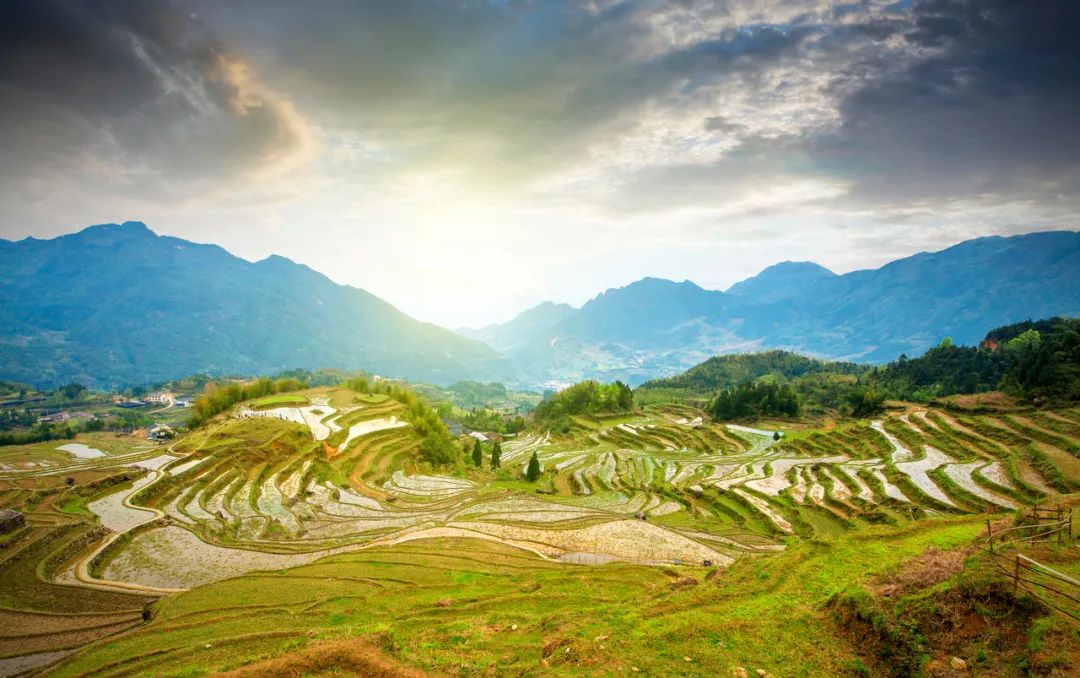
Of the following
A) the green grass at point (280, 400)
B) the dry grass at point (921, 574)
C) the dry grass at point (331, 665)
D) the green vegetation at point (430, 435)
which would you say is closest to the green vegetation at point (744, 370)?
the green vegetation at point (430, 435)

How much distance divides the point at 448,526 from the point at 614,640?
18582 mm

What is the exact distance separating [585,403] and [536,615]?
85.2m

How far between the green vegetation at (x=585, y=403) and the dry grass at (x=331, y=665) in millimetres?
79041

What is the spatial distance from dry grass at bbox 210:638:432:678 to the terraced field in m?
4.91

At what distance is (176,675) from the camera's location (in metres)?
11.4

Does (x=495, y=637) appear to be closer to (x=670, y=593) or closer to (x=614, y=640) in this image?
(x=614, y=640)

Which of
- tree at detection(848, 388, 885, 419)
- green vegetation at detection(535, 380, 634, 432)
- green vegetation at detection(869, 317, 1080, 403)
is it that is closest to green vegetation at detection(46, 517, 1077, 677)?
green vegetation at detection(869, 317, 1080, 403)

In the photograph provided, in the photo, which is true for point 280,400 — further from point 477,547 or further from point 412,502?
point 477,547

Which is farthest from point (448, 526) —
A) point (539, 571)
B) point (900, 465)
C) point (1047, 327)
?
point (1047, 327)

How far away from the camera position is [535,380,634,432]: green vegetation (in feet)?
308

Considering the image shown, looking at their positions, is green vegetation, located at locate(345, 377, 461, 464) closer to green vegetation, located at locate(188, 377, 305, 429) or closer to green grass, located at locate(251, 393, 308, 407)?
green grass, located at locate(251, 393, 308, 407)

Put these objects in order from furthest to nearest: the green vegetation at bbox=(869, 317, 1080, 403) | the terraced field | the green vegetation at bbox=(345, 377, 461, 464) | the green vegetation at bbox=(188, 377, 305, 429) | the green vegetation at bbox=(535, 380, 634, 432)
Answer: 1. the green vegetation at bbox=(535, 380, 634, 432)
2. the green vegetation at bbox=(188, 377, 305, 429)
3. the green vegetation at bbox=(345, 377, 461, 464)
4. the green vegetation at bbox=(869, 317, 1080, 403)
5. the terraced field

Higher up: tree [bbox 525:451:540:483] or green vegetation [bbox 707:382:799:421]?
green vegetation [bbox 707:382:799:421]

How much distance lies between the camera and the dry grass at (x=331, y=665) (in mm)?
9438
